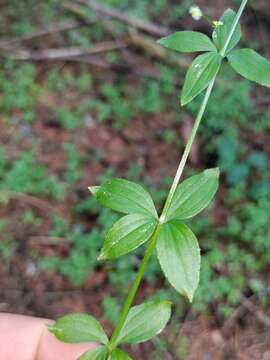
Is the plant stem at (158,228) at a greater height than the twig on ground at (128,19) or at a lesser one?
greater

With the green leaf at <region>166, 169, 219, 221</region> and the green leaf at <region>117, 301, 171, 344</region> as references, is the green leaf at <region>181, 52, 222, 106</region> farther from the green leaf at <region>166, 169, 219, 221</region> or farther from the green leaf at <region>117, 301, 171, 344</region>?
the green leaf at <region>117, 301, 171, 344</region>

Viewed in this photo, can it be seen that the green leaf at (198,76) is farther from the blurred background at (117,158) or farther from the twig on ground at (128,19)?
the twig on ground at (128,19)

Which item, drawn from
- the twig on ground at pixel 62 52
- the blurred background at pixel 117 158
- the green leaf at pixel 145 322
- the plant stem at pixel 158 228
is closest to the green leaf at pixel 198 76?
the plant stem at pixel 158 228

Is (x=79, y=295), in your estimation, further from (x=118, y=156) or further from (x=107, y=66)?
(x=107, y=66)

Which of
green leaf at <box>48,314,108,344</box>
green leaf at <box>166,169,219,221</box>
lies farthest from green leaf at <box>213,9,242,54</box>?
green leaf at <box>48,314,108,344</box>

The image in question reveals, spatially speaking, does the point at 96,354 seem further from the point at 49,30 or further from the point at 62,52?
the point at 49,30

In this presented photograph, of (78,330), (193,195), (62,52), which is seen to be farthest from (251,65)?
(62,52)
